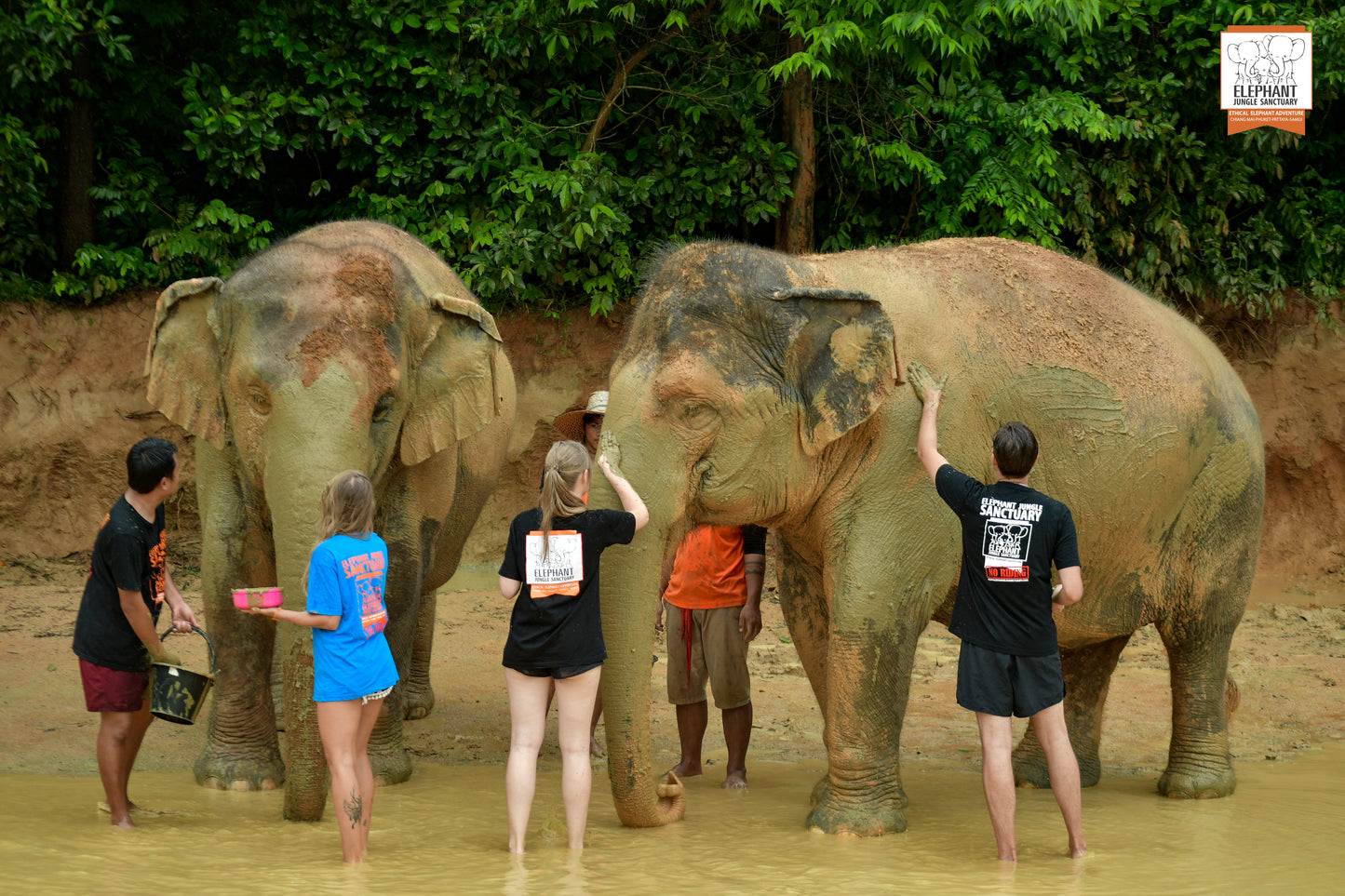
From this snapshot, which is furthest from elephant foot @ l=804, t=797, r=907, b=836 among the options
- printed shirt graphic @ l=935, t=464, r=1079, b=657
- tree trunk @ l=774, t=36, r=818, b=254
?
tree trunk @ l=774, t=36, r=818, b=254

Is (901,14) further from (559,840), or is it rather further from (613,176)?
(559,840)

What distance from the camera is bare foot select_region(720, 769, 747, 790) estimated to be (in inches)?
243

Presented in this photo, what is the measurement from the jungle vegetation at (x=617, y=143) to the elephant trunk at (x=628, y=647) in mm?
6257

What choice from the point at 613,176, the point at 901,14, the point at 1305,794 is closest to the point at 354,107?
the point at 613,176

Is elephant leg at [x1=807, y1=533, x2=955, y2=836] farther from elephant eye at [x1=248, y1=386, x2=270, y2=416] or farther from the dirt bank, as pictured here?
the dirt bank

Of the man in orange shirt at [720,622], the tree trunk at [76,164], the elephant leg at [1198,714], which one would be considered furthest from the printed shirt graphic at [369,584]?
the tree trunk at [76,164]

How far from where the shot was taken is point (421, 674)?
25.8 feet

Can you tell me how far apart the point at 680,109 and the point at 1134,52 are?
12.7 feet

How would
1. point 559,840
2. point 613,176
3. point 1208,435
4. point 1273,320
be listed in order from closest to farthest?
point 559,840 < point 1208,435 < point 613,176 < point 1273,320

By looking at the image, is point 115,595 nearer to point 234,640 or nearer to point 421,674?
point 234,640

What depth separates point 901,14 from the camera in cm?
923

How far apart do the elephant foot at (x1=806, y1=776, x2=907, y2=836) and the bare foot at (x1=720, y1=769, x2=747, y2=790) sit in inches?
31.6

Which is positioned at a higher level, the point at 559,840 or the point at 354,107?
the point at 354,107

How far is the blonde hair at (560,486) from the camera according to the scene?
15.7 feet
